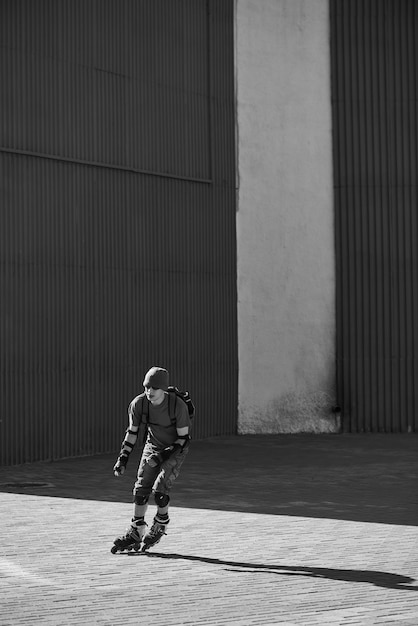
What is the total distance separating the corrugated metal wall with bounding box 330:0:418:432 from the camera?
2519cm

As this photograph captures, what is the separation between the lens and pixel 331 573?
10.5 meters

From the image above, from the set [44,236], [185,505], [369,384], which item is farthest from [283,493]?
[369,384]

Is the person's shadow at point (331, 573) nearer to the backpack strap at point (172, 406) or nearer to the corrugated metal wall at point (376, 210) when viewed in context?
the backpack strap at point (172, 406)

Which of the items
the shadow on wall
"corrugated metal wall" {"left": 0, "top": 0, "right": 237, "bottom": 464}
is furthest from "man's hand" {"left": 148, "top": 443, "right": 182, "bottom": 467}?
the shadow on wall

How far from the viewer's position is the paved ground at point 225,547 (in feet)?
29.8

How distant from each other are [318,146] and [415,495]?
36.1ft

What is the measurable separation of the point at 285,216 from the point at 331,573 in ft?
50.4

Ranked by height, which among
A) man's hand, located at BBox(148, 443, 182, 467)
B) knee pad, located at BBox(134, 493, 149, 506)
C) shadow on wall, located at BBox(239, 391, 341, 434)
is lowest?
shadow on wall, located at BBox(239, 391, 341, 434)

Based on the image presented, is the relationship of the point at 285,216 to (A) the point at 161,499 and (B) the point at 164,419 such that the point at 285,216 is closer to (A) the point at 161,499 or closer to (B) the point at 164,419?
(B) the point at 164,419

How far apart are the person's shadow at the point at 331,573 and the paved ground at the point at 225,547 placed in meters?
0.02

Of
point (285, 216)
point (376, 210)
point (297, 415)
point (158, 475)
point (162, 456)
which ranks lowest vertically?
point (297, 415)

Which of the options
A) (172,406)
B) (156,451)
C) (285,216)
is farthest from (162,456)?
(285,216)

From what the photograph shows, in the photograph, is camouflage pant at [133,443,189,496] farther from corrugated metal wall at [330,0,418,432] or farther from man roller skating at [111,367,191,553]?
corrugated metal wall at [330,0,418,432]

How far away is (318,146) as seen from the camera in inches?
1001
